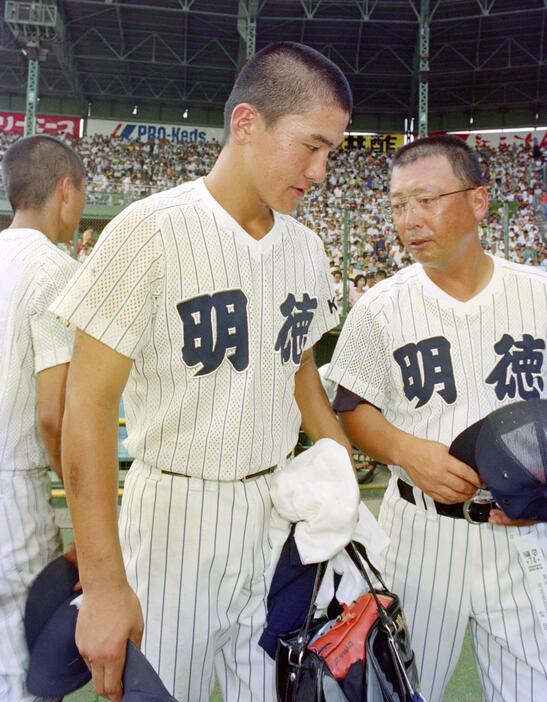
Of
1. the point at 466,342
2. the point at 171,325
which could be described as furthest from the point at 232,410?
the point at 466,342

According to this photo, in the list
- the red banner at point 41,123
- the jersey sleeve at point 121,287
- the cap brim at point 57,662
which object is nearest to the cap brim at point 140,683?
the cap brim at point 57,662

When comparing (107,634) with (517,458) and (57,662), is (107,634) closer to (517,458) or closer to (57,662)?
(57,662)

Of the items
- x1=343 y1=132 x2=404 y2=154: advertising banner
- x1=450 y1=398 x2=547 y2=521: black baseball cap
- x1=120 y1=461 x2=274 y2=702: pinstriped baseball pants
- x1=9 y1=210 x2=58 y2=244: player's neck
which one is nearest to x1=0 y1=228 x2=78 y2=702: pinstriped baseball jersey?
x1=9 y1=210 x2=58 y2=244: player's neck

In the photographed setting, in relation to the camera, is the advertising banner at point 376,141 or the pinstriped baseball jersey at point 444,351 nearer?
the pinstriped baseball jersey at point 444,351

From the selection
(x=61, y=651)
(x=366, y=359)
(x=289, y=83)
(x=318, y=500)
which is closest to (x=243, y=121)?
(x=289, y=83)

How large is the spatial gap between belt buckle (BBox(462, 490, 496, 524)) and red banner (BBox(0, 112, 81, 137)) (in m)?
25.3

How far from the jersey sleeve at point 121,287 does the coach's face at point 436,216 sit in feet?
3.28

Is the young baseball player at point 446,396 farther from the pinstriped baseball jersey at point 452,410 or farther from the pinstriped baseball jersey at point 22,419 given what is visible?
the pinstriped baseball jersey at point 22,419

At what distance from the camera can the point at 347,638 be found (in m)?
1.29

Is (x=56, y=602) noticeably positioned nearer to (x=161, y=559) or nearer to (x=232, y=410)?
(x=161, y=559)

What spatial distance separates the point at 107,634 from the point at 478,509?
1.11 metres

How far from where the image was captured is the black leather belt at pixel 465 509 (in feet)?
5.70

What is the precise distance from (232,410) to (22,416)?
897 millimetres

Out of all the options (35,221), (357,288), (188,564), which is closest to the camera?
(188,564)
